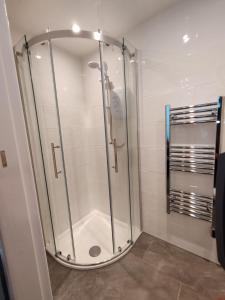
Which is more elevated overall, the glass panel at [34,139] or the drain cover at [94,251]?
the glass panel at [34,139]

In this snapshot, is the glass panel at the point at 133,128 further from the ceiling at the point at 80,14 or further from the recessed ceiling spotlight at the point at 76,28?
the recessed ceiling spotlight at the point at 76,28

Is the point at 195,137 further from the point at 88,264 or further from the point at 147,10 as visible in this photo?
the point at 88,264

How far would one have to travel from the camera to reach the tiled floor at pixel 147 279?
1.23 meters

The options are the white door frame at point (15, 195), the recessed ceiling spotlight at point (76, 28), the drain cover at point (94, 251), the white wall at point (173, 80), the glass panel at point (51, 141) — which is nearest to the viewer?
the white door frame at point (15, 195)

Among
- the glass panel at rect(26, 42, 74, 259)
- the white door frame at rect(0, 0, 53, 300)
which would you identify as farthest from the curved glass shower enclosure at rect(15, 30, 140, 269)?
the white door frame at rect(0, 0, 53, 300)

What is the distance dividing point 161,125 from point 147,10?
1.07 meters

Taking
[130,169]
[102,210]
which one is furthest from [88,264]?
[130,169]

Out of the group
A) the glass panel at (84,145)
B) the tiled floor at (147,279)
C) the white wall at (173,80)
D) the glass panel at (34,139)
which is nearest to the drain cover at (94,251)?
the glass panel at (84,145)

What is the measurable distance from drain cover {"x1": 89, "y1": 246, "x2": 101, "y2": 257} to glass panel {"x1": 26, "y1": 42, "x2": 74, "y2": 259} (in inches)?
8.2

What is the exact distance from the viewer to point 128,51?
5.37 feet

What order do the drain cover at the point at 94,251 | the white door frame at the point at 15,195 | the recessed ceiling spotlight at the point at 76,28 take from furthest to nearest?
the drain cover at the point at 94,251
the recessed ceiling spotlight at the point at 76,28
the white door frame at the point at 15,195

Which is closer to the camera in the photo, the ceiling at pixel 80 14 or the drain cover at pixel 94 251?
the ceiling at pixel 80 14

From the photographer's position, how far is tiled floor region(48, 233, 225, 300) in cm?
123

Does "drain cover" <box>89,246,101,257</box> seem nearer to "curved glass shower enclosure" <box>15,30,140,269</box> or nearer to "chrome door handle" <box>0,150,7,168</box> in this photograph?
"curved glass shower enclosure" <box>15,30,140,269</box>
